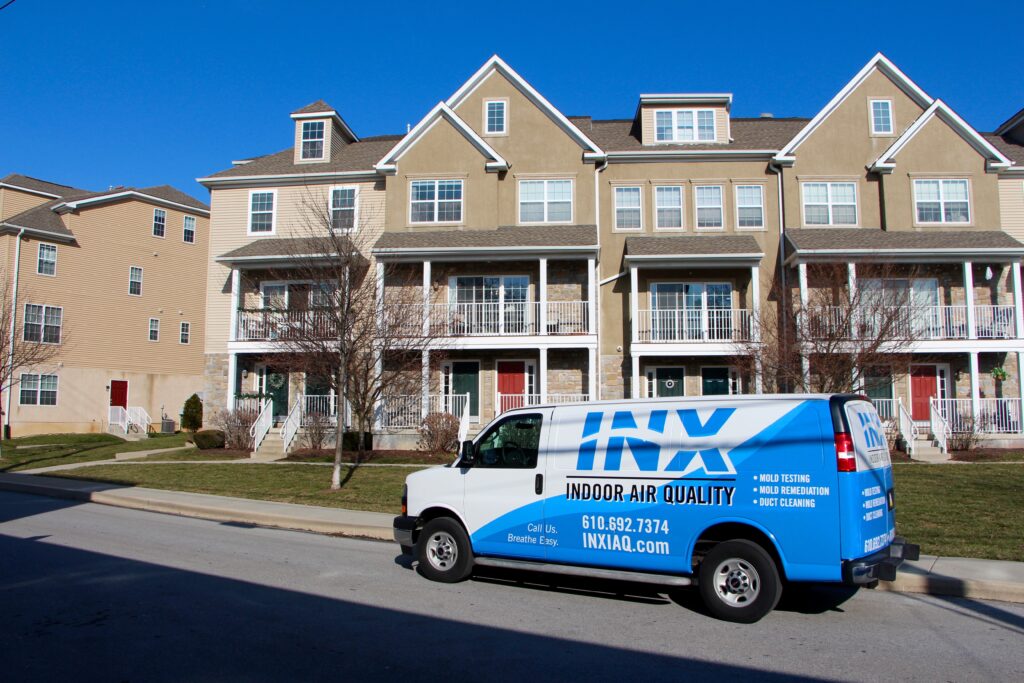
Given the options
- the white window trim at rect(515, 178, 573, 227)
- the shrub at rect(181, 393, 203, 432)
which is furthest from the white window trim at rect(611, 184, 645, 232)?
the shrub at rect(181, 393, 203, 432)

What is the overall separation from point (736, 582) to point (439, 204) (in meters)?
19.9

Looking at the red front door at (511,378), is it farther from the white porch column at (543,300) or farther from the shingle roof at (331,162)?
the shingle roof at (331,162)

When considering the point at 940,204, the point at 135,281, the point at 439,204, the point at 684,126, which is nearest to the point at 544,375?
the point at 439,204

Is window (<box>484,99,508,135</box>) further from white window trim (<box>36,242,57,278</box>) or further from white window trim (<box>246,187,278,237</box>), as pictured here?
white window trim (<box>36,242,57,278</box>)

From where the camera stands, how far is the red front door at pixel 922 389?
2388cm

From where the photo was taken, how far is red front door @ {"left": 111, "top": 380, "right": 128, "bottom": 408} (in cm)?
3447

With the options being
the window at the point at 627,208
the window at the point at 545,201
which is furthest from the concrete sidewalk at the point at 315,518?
the window at the point at 627,208

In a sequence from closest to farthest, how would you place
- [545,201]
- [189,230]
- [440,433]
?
1. [440,433]
2. [545,201]
3. [189,230]

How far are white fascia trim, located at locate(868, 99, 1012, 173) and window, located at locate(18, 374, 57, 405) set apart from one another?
33493 millimetres

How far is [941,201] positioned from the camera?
79.5ft

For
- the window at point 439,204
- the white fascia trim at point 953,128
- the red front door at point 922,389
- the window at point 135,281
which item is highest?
the white fascia trim at point 953,128

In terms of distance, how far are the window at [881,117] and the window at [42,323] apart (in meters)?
33.4

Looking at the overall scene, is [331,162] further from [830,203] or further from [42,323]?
[830,203]

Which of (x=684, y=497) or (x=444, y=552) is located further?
(x=444, y=552)
